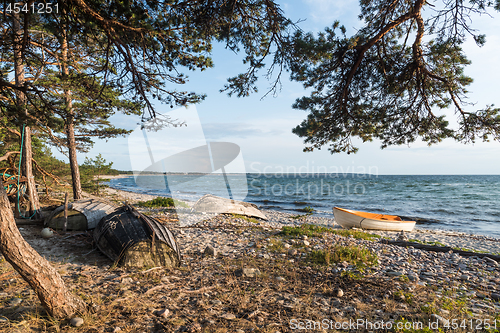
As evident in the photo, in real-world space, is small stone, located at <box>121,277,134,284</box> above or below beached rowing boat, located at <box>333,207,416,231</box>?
above

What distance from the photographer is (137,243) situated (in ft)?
18.8

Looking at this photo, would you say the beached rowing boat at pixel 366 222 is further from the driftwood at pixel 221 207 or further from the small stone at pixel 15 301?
the small stone at pixel 15 301

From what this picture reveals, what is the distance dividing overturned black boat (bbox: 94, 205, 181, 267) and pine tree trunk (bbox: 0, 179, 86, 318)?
2066 millimetres

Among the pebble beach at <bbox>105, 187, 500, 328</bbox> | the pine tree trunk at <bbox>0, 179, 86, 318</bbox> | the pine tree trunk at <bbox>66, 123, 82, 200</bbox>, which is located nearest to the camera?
the pine tree trunk at <bbox>0, 179, 86, 318</bbox>

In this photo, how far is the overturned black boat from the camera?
19.0 ft

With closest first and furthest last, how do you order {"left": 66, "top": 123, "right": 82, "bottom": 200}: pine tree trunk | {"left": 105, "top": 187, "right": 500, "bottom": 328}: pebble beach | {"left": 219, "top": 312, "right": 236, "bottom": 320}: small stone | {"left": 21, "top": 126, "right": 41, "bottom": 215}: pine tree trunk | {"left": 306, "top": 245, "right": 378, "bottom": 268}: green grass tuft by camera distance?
{"left": 219, "top": 312, "right": 236, "bottom": 320}: small stone → {"left": 105, "top": 187, "right": 500, "bottom": 328}: pebble beach → {"left": 306, "top": 245, "right": 378, "bottom": 268}: green grass tuft → {"left": 21, "top": 126, "right": 41, "bottom": 215}: pine tree trunk → {"left": 66, "top": 123, "right": 82, "bottom": 200}: pine tree trunk

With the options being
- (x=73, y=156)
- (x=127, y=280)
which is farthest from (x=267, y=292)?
(x=73, y=156)

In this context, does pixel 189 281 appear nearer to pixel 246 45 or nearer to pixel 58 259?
pixel 58 259

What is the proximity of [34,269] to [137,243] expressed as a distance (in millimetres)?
2527

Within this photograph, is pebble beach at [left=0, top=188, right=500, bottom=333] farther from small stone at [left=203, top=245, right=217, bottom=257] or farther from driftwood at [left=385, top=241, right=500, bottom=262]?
driftwood at [left=385, top=241, right=500, bottom=262]

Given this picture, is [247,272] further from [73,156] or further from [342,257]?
[73,156]

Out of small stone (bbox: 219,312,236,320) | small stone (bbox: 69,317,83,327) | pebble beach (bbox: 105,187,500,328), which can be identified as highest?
small stone (bbox: 69,317,83,327)

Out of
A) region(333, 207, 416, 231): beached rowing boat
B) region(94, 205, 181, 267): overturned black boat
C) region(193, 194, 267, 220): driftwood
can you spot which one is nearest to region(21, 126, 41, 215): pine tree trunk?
region(94, 205, 181, 267): overturned black boat

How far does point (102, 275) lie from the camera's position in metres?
5.34
